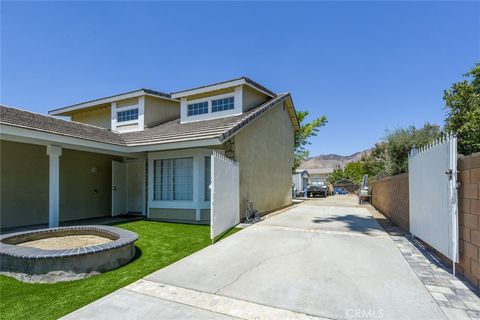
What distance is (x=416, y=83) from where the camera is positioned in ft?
50.8

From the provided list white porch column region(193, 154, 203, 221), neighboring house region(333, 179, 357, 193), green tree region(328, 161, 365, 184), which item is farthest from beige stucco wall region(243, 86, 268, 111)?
green tree region(328, 161, 365, 184)

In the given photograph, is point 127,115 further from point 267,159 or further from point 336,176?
point 336,176

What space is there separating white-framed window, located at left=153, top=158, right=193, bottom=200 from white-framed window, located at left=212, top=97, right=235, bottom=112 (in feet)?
11.8

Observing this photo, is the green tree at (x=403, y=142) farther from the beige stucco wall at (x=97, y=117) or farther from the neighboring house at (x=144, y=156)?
the beige stucco wall at (x=97, y=117)

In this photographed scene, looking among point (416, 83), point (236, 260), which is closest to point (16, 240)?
point (236, 260)

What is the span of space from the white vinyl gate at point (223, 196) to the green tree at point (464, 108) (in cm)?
1436

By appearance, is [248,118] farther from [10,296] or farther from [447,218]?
[10,296]

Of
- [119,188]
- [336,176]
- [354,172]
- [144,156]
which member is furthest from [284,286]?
[336,176]

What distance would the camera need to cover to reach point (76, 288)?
435 centimetres

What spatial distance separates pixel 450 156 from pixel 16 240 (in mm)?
9584

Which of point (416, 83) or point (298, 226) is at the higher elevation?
point (416, 83)

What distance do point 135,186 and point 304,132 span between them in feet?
64.4

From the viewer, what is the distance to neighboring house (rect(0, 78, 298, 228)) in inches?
369

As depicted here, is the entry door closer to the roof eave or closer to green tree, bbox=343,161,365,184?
the roof eave
